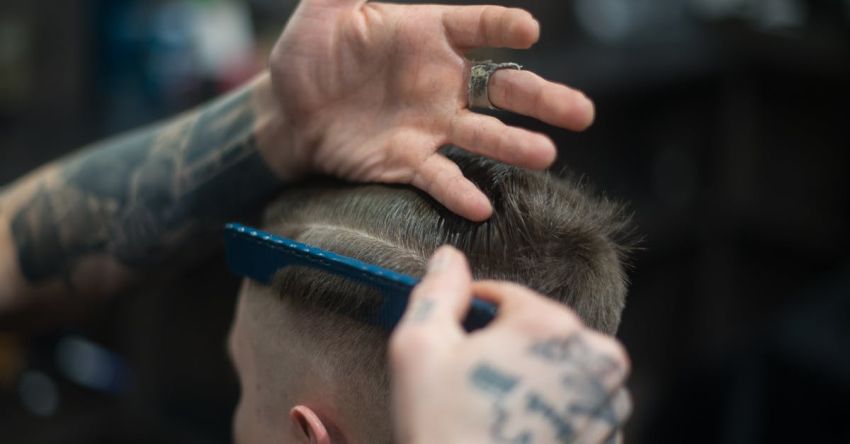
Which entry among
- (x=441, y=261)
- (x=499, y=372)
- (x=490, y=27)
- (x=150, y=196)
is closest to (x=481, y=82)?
(x=490, y=27)

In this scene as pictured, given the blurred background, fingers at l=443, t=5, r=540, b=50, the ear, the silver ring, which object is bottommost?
the blurred background

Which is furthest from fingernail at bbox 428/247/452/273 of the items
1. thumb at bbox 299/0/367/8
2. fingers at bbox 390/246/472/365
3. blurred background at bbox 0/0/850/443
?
blurred background at bbox 0/0/850/443

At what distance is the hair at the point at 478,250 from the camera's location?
0.99 meters

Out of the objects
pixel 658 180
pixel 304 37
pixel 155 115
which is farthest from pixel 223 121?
pixel 658 180

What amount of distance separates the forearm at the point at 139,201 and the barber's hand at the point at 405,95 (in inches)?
4.1

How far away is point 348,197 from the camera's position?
111 centimetres

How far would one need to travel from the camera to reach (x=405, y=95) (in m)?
1.11

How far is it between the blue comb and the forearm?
0.21 meters

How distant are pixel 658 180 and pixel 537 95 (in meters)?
2.39

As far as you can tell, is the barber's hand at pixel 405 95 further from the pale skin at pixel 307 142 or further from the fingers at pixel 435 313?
the fingers at pixel 435 313

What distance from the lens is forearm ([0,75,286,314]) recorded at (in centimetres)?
129

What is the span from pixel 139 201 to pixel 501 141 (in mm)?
648

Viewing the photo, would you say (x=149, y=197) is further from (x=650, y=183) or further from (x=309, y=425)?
(x=650, y=183)

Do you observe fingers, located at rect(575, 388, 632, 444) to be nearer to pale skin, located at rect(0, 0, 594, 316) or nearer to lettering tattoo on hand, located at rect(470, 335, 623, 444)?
lettering tattoo on hand, located at rect(470, 335, 623, 444)
